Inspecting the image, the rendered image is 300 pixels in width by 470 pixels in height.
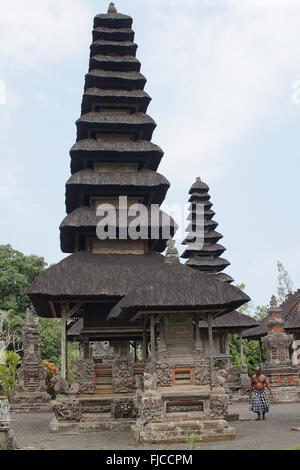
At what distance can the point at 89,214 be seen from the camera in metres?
18.4

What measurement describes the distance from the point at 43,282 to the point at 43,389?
551 inches

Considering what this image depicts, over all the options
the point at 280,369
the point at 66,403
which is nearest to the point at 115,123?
the point at 66,403

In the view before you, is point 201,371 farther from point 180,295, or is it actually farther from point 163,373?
point 180,295

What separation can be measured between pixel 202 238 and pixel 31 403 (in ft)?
52.5

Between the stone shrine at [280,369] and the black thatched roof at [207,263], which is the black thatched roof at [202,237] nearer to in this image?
the black thatched roof at [207,263]

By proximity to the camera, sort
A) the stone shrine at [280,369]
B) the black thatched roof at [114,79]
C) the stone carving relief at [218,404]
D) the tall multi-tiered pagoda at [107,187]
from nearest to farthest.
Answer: the stone carving relief at [218,404] < the tall multi-tiered pagoda at [107,187] < the black thatched roof at [114,79] < the stone shrine at [280,369]

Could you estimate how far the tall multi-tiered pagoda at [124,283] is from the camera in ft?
41.9

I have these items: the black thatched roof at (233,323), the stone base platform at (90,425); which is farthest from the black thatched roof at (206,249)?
the stone base platform at (90,425)

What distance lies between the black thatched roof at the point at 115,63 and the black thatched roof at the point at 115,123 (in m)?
2.53

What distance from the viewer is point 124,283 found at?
54.0ft

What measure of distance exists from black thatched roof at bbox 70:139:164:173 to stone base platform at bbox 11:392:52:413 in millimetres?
13491

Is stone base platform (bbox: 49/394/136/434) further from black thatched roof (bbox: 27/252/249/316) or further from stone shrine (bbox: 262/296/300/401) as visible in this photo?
stone shrine (bbox: 262/296/300/401)

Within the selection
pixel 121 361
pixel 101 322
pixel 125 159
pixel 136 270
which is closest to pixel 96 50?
pixel 125 159

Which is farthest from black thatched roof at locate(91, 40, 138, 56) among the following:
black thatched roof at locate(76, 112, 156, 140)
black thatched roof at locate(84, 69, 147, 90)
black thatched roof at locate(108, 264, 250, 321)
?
black thatched roof at locate(108, 264, 250, 321)
